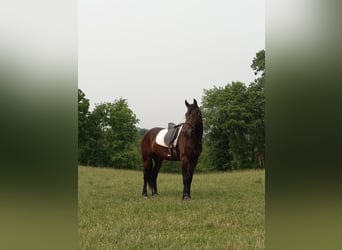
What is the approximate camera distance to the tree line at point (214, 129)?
4414mm

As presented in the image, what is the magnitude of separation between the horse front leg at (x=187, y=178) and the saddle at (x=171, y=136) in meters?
0.38

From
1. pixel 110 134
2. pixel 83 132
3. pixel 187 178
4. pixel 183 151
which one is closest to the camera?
pixel 83 132

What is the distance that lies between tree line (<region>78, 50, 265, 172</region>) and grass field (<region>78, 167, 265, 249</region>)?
218mm

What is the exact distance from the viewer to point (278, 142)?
1457 mm

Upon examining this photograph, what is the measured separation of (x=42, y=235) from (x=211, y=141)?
4390mm

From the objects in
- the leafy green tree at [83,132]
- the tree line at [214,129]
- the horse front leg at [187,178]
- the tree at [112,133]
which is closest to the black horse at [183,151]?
Result: the horse front leg at [187,178]

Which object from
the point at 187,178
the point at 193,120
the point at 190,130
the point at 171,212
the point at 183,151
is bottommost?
the point at 171,212

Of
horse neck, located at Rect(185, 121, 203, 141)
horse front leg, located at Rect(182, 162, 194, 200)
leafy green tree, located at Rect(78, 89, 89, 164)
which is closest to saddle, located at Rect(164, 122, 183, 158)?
horse neck, located at Rect(185, 121, 203, 141)

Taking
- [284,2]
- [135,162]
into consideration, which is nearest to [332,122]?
[284,2]

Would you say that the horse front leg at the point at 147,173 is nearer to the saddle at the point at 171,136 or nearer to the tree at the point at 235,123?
the saddle at the point at 171,136

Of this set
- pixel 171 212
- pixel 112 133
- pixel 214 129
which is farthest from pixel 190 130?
pixel 171 212

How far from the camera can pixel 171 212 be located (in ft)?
16.4

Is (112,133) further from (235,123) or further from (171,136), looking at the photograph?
(235,123)

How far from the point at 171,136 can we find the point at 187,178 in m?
0.79
